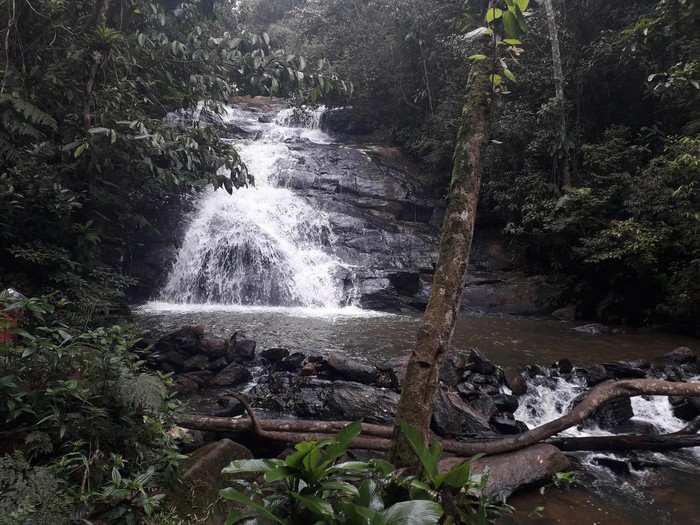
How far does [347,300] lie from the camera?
12.7m

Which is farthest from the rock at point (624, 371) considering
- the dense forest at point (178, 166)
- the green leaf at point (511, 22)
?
the green leaf at point (511, 22)

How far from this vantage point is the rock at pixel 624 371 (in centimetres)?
Answer: 625

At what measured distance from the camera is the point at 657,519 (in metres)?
3.26

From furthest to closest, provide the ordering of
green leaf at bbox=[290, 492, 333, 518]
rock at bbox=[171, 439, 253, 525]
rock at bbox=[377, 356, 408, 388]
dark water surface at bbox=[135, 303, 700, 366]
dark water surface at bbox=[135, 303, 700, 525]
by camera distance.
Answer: dark water surface at bbox=[135, 303, 700, 366]
rock at bbox=[377, 356, 408, 388]
dark water surface at bbox=[135, 303, 700, 525]
rock at bbox=[171, 439, 253, 525]
green leaf at bbox=[290, 492, 333, 518]

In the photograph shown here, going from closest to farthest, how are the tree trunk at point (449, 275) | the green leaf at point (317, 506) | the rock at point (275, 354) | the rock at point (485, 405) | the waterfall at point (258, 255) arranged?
the green leaf at point (317, 506), the tree trunk at point (449, 275), the rock at point (485, 405), the rock at point (275, 354), the waterfall at point (258, 255)

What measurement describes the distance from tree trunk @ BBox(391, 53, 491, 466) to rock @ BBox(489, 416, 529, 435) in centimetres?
261

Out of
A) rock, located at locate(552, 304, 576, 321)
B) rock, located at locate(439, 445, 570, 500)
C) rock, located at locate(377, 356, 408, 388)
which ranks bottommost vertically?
rock, located at locate(439, 445, 570, 500)

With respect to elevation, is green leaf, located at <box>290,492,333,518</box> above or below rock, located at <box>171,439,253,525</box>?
above

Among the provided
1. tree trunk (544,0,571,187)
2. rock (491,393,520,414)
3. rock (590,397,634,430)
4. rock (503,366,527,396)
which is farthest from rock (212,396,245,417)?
tree trunk (544,0,571,187)

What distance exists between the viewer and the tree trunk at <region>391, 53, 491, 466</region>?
2441mm

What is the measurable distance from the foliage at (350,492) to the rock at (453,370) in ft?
11.6

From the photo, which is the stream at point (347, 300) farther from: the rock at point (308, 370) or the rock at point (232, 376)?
the rock at point (232, 376)

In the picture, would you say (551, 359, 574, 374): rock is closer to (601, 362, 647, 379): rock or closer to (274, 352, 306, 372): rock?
(601, 362, 647, 379): rock

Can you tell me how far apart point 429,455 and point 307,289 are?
430 inches
